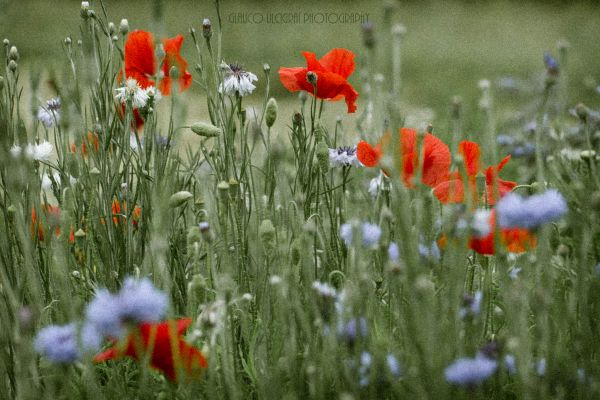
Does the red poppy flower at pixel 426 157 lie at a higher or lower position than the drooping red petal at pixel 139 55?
lower

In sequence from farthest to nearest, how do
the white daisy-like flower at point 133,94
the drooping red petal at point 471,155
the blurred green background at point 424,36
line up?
the blurred green background at point 424,36 < the white daisy-like flower at point 133,94 < the drooping red petal at point 471,155

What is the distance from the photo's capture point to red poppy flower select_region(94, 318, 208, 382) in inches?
27.4

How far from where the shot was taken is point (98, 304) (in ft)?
1.96

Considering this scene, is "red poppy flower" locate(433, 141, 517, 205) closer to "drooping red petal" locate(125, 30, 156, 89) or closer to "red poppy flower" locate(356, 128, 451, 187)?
"red poppy flower" locate(356, 128, 451, 187)

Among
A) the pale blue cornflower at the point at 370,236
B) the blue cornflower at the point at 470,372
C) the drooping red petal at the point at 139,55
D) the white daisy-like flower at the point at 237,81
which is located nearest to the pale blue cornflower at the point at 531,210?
the blue cornflower at the point at 470,372

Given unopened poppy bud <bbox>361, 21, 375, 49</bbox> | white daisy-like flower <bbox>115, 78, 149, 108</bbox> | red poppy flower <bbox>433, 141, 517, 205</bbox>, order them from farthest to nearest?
white daisy-like flower <bbox>115, 78, 149, 108</bbox>
red poppy flower <bbox>433, 141, 517, 205</bbox>
unopened poppy bud <bbox>361, 21, 375, 49</bbox>

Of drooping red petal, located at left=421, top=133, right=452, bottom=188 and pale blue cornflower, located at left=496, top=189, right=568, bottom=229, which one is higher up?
drooping red petal, located at left=421, top=133, right=452, bottom=188

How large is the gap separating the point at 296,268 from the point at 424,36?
6341mm

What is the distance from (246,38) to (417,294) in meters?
5.76

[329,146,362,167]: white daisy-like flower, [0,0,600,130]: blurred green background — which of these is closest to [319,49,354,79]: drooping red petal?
[329,146,362,167]: white daisy-like flower

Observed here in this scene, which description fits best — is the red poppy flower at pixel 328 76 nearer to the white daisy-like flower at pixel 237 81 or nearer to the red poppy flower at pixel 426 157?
the white daisy-like flower at pixel 237 81

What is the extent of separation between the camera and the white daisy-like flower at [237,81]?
122 cm

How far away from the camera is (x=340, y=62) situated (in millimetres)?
1279

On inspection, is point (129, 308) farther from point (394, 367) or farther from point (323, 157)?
point (323, 157)
